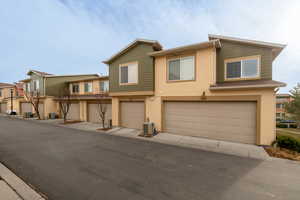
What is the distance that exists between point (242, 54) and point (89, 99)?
15.4 m

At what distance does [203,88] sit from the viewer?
866cm

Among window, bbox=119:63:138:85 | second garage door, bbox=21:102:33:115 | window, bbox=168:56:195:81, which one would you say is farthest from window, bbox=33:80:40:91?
window, bbox=168:56:195:81

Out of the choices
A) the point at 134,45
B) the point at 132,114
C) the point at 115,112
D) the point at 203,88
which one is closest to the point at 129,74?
the point at 134,45

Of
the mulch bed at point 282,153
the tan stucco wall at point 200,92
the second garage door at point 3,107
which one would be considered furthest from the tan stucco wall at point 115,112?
the second garage door at point 3,107

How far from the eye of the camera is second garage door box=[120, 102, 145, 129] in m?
11.2

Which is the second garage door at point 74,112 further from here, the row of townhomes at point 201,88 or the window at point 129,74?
the window at point 129,74

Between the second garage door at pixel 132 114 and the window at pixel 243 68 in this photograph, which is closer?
the window at pixel 243 68

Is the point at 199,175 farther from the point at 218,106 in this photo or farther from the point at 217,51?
the point at 217,51

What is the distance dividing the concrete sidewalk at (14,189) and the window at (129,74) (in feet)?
28.3

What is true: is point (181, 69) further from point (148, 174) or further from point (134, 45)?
point (148, 174)

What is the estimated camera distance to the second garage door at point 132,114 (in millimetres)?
11234

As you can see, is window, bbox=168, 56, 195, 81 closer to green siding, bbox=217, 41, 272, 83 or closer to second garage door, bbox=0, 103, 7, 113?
green siding, bbox=217, 41, 272, 83

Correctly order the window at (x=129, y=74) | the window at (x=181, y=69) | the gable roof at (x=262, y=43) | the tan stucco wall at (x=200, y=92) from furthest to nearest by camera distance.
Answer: the window at (x=129, y=74), the window at (x=181, y=69), the gable roof at (x=262, y=43), the tan stucco wall at (x=200, y=92)

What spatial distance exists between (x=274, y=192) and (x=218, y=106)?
5.32 meters
